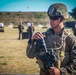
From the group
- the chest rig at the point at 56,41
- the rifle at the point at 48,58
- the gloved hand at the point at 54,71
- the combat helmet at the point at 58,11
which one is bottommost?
the gloved hand at the point at 54,71

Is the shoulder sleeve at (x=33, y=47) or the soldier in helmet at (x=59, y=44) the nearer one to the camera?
the soldier in helmet at (x=59, y=44)

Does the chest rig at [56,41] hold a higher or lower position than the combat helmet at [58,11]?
lower

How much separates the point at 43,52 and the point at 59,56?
0.80ft

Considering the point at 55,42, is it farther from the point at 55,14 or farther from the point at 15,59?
the point at 15,59

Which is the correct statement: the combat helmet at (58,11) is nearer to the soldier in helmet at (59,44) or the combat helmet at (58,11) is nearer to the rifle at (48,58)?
the soldier in helmet at (59,44)

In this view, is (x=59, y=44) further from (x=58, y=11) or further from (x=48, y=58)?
(x=58, y=11)

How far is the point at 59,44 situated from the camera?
3.81m

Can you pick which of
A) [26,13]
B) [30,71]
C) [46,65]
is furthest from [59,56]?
[26,13]

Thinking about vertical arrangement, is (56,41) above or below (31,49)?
above

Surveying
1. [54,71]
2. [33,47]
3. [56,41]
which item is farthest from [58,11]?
[54,71]

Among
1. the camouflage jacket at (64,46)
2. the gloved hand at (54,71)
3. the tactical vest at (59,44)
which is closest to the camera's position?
the gloved hand at (54,71)

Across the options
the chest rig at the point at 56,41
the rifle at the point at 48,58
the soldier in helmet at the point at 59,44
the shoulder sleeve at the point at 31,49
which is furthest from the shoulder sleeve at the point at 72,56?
the shoulder sleeve at the point at 31,49

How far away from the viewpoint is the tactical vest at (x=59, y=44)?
371cm

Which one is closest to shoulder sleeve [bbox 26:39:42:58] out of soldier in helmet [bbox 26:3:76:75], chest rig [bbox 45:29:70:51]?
soldier in helmet [bbox 26:3:76:75]
